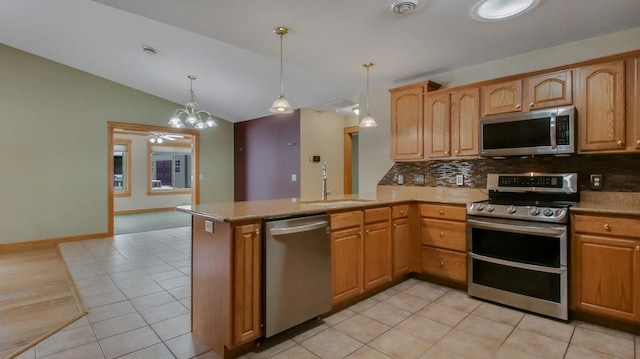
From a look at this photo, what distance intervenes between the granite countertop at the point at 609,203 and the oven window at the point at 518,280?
0.55m

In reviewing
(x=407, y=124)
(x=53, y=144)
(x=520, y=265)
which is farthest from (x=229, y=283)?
(x=53, y=144)

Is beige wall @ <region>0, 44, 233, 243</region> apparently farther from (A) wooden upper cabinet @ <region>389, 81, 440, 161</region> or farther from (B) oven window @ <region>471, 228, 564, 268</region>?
(B) oven window @ <region>471, 228, 564, 268</region>

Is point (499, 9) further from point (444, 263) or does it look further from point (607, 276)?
point (444, 263)

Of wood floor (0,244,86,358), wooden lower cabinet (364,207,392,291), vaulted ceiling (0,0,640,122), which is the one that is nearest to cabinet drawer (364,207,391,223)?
wooden lower cabinet (364,207,392,291)

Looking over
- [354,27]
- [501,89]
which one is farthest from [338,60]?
[501,89]

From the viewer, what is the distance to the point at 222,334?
76.4 inches

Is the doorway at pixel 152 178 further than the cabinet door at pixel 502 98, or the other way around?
the doorway at pixel 152 178

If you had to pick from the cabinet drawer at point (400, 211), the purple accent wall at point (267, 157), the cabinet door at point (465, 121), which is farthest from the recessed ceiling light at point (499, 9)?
the purple accent wall at point (267, 157)

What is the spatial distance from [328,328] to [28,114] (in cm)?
565

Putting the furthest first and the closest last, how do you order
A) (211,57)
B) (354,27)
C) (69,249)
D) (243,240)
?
(69,249), (211,57), (354,27), (243,240)

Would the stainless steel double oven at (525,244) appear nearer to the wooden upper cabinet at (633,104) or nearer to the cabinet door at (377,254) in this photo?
the wooden upper cabinet at (633,104)

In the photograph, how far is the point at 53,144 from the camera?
5121mm

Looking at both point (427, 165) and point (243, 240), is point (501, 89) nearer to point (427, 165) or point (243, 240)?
point (427, 165)

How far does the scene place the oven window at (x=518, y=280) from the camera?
7.97 ft
